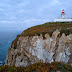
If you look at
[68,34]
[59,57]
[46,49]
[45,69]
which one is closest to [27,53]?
[46,49]

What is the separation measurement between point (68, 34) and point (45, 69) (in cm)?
1041

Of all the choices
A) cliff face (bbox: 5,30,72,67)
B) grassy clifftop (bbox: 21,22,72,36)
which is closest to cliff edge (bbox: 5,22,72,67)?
cliff face (bbox: 5,30,72,67)

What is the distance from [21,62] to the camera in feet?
48.9

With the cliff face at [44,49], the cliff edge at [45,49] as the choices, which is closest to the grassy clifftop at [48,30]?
the cliff edge at [45,49]

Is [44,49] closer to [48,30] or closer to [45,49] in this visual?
[45,49]

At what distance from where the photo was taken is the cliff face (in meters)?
13.6

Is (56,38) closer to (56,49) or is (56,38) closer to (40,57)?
(56,49)

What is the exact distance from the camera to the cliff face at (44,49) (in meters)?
13.6

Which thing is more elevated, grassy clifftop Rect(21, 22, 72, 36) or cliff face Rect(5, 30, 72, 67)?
grassy clifftop Rect(21, 22, 72, 36)

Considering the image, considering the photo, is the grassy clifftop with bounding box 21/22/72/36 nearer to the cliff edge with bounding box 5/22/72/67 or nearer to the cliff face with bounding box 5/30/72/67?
the cliff edge with bounding box 5/22/72/67

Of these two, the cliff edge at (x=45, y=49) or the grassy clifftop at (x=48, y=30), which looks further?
the grassy clifftop at (x=48, y=30)

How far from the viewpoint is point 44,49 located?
14.4 m

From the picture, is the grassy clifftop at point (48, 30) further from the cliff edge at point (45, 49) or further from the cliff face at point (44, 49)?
the cliff face at point (44, 49)

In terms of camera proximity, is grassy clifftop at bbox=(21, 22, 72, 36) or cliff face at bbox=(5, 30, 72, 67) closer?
cliff face at bbox=(5, 30, 72, 67)
